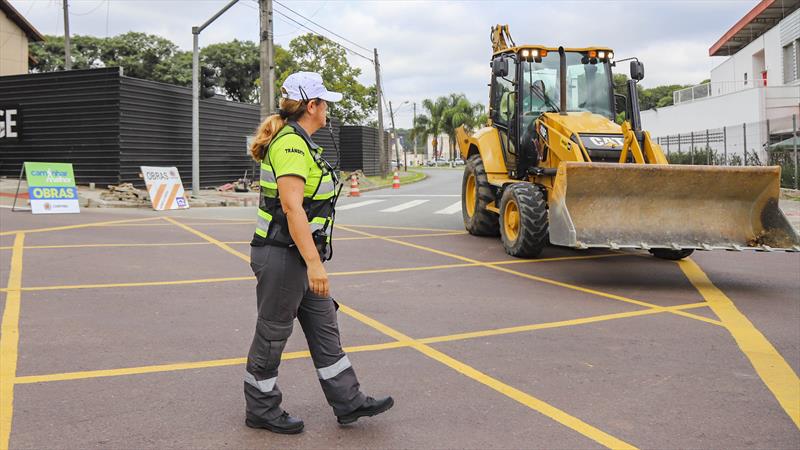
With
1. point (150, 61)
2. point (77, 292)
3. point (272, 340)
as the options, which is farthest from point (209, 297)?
point (150, 61)

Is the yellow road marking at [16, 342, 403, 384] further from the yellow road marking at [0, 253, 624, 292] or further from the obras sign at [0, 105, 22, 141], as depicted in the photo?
the obras sign at [0, 105, 22, 141]

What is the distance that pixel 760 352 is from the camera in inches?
211

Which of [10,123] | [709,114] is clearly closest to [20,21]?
[10,123]

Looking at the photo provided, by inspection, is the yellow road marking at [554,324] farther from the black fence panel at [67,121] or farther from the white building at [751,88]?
the white building at [751,88]

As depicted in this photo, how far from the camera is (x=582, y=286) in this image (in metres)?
8.07

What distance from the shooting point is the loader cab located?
10523 mm

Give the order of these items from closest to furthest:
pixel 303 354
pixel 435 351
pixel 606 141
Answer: pixel 303 354, pixel 435 351, pixel 606 141

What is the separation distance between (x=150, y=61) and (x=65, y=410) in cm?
5928

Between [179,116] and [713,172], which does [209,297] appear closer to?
[713,172]

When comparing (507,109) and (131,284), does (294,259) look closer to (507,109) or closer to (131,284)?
(131,284)

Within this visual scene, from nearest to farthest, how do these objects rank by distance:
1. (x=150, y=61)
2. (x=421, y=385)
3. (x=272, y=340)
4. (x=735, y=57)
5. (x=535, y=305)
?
(x=272, y=340)
(x=421, y=385)
(x=535, y=305)
(x=735, y=57)
(x=150, y=61)

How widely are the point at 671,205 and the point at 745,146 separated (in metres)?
16.1

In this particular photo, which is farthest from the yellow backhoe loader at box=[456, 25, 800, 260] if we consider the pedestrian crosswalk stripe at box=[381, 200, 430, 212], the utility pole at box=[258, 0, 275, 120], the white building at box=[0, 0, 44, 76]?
the white building at box=[0, 0, 44, 76]

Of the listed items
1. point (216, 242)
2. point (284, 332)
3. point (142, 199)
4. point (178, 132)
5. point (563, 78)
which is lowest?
point (284, 332)
